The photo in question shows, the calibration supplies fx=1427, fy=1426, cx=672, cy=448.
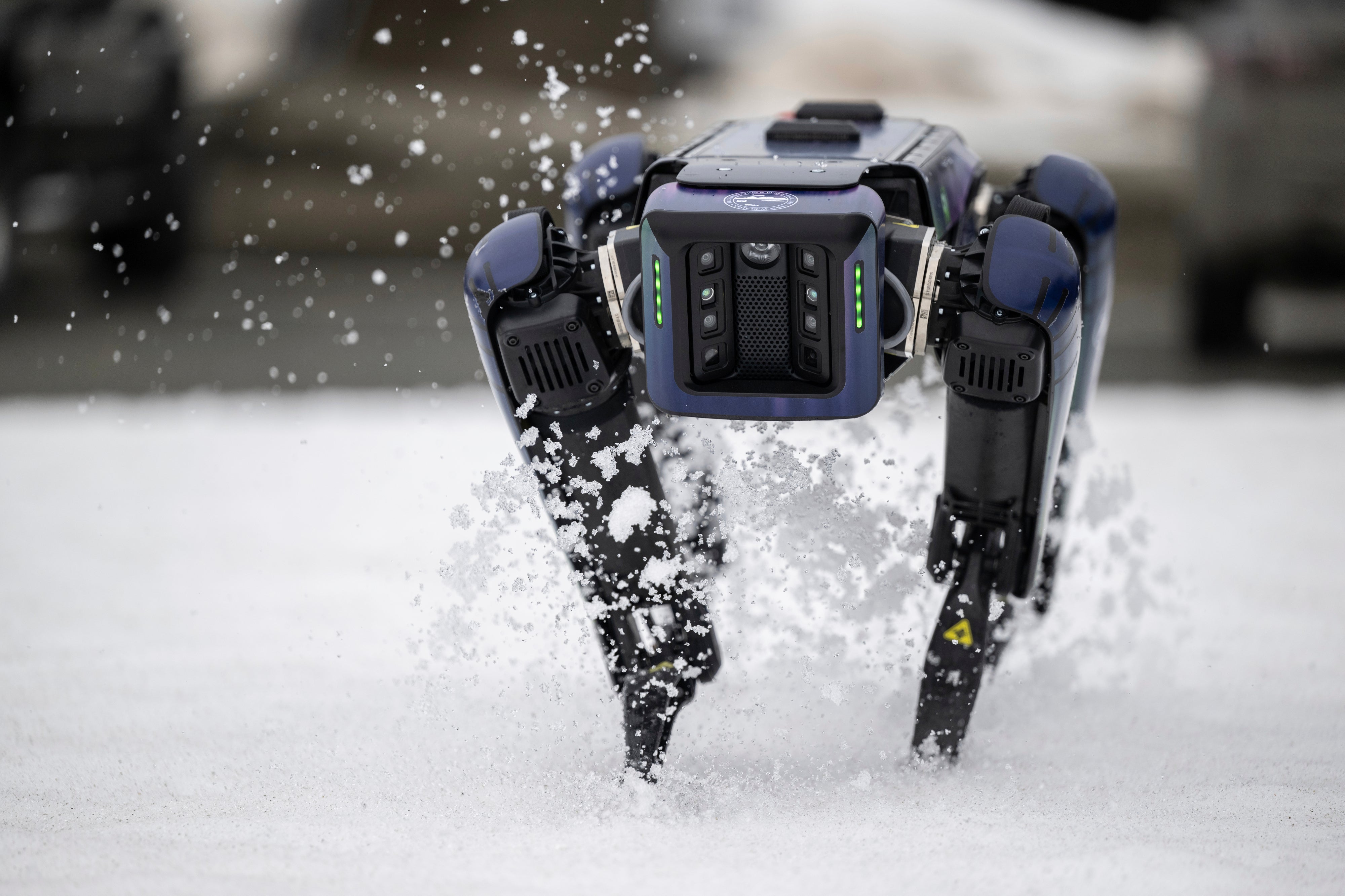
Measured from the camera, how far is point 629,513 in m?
1.49

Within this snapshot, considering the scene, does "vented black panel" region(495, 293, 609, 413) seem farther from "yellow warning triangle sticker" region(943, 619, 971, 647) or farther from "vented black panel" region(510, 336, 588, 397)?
"yellow warning triangle sticker" region(943, 619, 971, 647)

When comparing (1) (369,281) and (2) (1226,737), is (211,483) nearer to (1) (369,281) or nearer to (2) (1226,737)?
(2) (1226,737)

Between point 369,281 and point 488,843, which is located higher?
point 488,843

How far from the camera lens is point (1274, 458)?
9.76ft

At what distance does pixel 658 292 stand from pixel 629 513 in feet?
0.83

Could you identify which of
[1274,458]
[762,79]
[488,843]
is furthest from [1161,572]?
[762,79]

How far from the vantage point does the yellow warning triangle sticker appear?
61.1 inches

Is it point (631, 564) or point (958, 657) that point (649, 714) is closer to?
point (631, 564)

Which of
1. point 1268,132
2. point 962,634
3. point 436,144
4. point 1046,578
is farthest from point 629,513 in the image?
point 436,144

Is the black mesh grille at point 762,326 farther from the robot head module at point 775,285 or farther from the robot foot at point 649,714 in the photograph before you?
the robot foot at point 649,714

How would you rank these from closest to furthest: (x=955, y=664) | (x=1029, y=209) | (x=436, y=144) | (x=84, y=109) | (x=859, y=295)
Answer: (x=859, y=295), (x=1029, y=209), (x=955, y=664), (x=84, y=109), (x=436, y=144)

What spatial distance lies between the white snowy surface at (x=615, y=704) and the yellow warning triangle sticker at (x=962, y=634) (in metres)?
0.09

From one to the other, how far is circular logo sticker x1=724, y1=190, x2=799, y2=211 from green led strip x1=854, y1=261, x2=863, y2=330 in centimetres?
9

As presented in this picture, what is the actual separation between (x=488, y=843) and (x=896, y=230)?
72 centimetres
